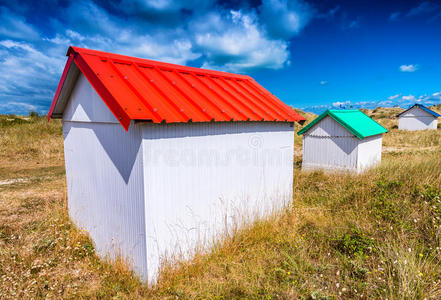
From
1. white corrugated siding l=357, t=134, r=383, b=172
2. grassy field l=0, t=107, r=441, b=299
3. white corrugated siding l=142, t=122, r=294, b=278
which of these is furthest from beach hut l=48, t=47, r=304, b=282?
white corrugated siding l=357, t=134, r=383, b=172

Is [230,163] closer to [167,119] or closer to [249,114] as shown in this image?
[249,114]

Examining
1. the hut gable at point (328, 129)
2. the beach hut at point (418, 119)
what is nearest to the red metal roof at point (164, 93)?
the hut gable at point (328, 129)

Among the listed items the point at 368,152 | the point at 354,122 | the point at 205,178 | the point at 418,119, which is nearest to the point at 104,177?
the point at 205,178

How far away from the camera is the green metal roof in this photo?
31.9 feet

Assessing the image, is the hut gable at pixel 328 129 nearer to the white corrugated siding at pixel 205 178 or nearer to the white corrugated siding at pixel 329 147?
the white corrugated siding at pixel 329 147

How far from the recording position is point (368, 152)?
10.6m

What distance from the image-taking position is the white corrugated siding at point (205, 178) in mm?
3895

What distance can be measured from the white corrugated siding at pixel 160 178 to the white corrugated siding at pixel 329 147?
5.15 meters

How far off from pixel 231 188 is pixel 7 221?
224 inches

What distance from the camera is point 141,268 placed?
4.00 metres

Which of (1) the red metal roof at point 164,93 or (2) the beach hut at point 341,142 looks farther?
(2) the beach hut at point 341,142

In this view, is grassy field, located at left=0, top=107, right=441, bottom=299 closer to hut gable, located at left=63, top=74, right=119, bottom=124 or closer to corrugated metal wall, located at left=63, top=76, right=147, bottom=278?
corrugated metal wall, located at left=63, top=76, right=147, bottom=278

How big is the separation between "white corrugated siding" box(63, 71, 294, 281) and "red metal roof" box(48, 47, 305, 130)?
223 mm

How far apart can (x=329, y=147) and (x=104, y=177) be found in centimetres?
902
